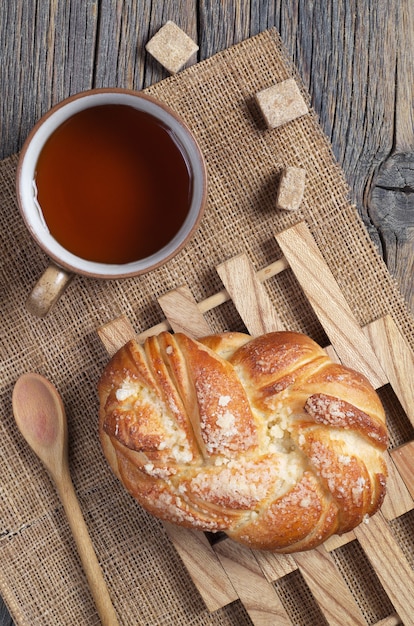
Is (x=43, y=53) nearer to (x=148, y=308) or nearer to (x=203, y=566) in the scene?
(x=148, y=308)

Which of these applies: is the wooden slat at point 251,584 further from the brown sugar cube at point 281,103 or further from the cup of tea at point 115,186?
the brown sugar cube at point 281,103

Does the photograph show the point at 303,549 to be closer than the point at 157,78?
Yes

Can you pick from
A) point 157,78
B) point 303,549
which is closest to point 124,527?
point 303,549

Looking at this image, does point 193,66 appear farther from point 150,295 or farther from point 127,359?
point 127,359

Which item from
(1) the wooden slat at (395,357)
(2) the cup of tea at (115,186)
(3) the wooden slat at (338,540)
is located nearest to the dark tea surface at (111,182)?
(2) the cup of tea at (115,186)

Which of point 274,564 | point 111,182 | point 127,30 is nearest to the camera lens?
point 111,182

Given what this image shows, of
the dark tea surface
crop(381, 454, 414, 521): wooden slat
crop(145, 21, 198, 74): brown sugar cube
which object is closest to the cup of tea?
the dark tea surface

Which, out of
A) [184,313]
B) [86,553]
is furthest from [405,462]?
[86,553]
